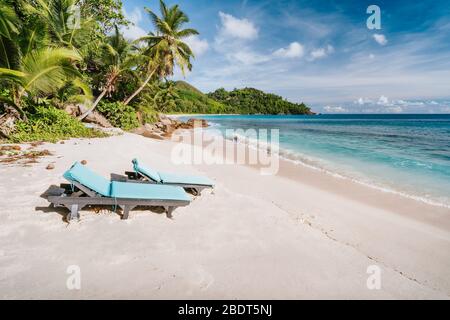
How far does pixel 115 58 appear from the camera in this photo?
58.5ft

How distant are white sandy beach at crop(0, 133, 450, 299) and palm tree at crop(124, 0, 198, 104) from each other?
631 inches

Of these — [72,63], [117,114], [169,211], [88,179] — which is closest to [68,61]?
[72,63]

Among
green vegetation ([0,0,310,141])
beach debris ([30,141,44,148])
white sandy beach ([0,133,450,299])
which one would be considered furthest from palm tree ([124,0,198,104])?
white sandy beach ([0,133,450,299])

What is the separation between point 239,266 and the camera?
11.0 feet

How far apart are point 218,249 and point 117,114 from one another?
18.7 metres

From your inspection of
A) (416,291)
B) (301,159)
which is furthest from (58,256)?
(301,159)

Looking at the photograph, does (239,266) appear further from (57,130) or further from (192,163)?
(57,130)

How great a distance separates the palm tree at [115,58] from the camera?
17.6 m

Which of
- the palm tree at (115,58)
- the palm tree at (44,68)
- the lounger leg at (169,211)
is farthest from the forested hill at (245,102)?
the lounger leg at (169,211)

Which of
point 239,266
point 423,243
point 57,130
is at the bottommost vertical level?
point 423,243

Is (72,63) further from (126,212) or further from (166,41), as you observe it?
(126,212)

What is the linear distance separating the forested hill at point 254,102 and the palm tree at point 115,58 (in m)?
137

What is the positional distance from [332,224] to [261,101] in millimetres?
169520

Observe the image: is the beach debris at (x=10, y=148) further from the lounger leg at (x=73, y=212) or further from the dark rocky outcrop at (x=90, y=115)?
the dark rocky outcrop at (x=90, y=115)
